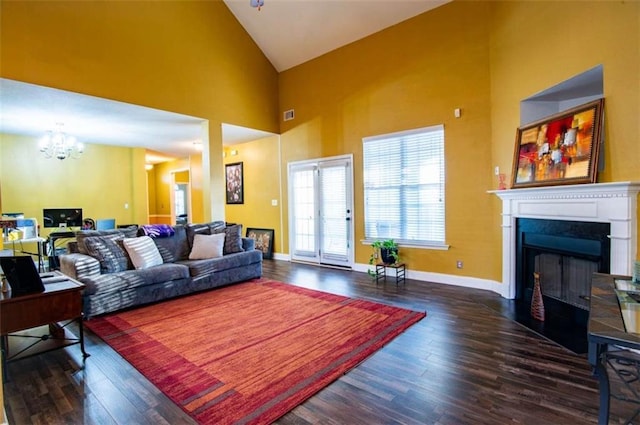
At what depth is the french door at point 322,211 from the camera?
19.4 ft

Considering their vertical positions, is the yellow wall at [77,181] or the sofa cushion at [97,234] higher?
the yellow wall at [77,181]

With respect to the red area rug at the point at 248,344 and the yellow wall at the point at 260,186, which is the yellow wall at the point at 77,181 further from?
the red area rug at the point at 248,344

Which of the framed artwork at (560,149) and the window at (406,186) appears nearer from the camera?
the framed artwork at (560,149)

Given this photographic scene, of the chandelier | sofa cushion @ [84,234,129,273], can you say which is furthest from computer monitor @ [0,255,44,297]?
the chandelier

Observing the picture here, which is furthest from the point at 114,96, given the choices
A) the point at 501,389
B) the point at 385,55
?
the point at 501,389

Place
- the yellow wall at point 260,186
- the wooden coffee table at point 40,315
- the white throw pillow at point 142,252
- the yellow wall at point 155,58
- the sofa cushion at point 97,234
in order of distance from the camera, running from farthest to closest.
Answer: the yellow wall at point 260,186 < the white throw pillow at point 142,252 < the sofa cushion at point 97,234 < the yellow wall at point 155,58 < the wooden coffee table at point 40,315

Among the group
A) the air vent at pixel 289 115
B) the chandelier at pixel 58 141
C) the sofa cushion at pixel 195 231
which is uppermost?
the air vent at pixel 289 115

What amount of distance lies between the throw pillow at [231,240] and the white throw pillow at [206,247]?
5.7 inches

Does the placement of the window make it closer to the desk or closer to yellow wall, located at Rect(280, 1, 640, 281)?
yellow wall, located at Rect(280, 1, 640, 281)

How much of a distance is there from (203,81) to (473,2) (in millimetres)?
4277

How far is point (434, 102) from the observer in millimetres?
4793

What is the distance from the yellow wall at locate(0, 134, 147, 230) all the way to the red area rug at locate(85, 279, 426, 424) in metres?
5.07

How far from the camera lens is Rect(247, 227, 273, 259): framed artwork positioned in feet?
23.7

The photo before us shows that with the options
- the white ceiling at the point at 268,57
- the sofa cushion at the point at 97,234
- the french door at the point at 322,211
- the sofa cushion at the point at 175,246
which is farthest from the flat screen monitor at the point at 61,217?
the french door at the point at 322,211
